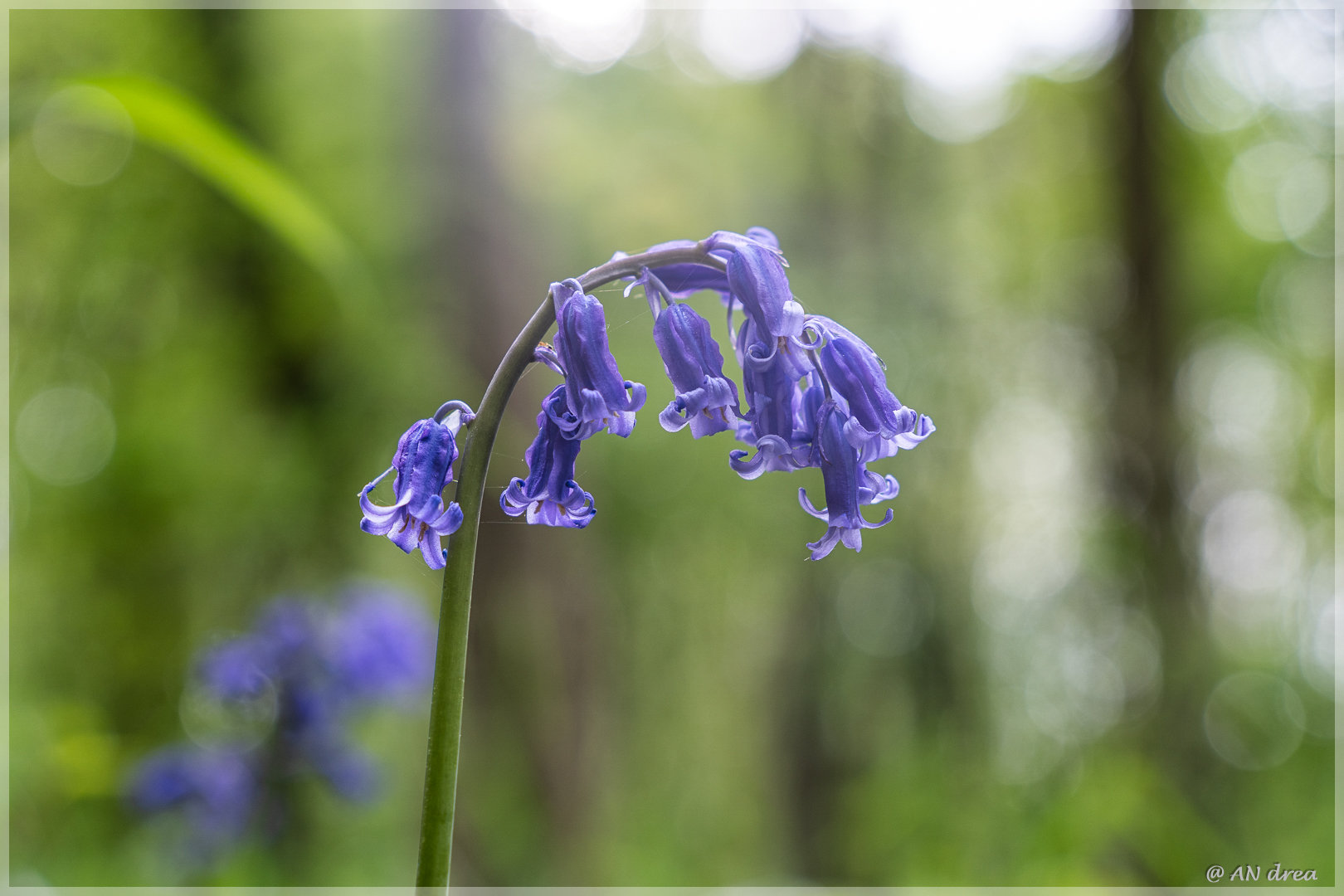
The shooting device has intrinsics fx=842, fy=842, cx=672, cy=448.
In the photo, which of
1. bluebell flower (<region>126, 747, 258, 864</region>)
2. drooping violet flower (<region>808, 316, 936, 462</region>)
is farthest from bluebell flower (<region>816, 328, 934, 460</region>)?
bluebell flower (<region>126, 747, 258, 864</region>)

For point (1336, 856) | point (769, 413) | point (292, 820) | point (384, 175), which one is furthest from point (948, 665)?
point (769, 413)

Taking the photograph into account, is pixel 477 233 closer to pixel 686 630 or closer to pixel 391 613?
pixel 391 613

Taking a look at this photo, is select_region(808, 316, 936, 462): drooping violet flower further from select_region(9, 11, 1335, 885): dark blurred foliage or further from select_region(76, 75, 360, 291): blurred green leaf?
select_region(9, 11, 1335, 885): dark blurred foliage

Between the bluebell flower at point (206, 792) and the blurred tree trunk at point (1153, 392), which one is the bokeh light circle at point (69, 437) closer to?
the bluebell flower at point (206, 792)

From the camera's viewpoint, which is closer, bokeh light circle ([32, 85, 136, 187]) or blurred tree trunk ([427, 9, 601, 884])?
bokeh light circle ([32, 85, 136, 187])

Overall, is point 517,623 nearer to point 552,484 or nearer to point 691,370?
point 552,484

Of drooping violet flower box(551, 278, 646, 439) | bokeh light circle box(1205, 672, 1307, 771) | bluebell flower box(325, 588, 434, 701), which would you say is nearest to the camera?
drooping violet flower box(551, 278, 646, 439)

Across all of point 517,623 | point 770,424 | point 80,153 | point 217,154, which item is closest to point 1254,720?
point 517,623
